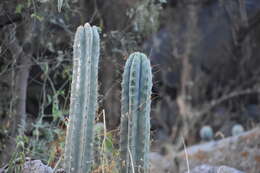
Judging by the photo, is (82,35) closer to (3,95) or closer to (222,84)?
(3,95)

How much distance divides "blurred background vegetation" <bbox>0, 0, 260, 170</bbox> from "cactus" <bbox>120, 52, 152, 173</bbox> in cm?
49

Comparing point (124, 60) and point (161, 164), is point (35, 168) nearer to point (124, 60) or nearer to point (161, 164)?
point (124, 60)

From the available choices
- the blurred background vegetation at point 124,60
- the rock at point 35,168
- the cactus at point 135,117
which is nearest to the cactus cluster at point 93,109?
the cactus at point 135,117

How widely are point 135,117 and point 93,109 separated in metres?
0.32

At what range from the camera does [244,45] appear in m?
10.5

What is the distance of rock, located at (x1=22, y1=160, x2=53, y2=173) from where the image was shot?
3.77m

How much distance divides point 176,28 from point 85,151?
286 inches

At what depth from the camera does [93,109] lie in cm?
357

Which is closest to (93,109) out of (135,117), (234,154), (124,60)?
(135,117)

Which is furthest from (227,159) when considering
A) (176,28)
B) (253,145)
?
(176,28)

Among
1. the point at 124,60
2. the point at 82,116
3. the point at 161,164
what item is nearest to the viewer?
the point at 82,116

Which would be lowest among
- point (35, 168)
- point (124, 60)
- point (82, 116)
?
point (35, 168)

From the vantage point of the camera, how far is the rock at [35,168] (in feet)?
12.4

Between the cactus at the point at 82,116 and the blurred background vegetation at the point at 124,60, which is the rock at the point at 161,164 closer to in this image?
the blurred background vegetation at the point at 124,60
